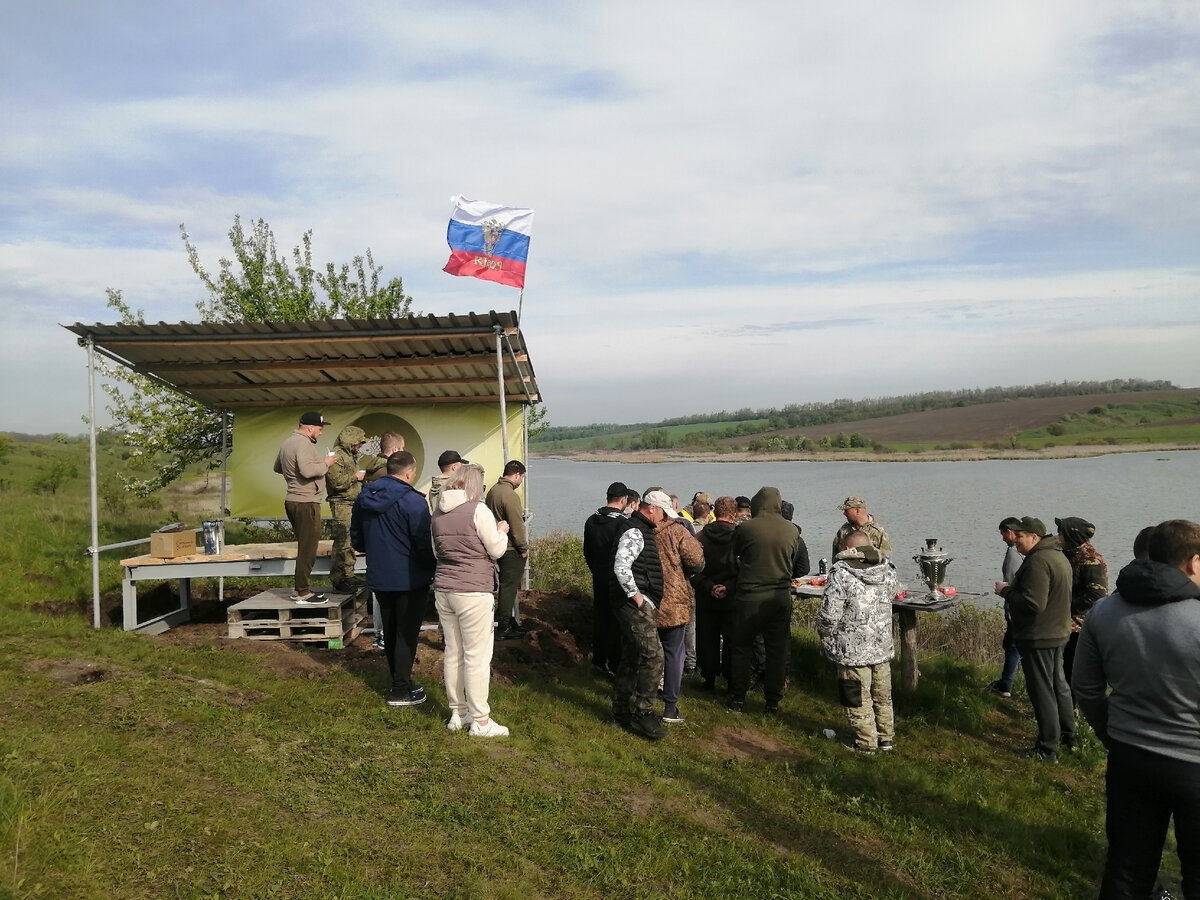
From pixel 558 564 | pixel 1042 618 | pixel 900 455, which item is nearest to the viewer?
pixel 1042 618

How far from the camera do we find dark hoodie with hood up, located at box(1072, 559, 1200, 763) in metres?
3.07

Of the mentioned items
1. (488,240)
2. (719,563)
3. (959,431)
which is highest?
(488,240)

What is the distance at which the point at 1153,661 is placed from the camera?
3145mm

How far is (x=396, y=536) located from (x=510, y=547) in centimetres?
231

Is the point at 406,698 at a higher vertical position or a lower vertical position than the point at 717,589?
lower

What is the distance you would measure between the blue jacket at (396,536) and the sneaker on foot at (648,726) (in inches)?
83.7

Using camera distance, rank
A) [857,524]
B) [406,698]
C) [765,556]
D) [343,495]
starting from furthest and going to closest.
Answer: [343,495]
[857,524]
[765,556]
[406,698]

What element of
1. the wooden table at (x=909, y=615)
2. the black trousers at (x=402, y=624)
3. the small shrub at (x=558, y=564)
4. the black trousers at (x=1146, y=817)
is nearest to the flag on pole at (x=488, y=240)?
the black trousers at (x=402, y=624)

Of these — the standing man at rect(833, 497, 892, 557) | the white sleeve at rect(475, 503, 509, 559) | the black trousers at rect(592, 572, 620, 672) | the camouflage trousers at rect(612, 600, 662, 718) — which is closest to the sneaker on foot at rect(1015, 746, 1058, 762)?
the standing man at rect(833, 497, 892, 557)

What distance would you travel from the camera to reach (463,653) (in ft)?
18.3

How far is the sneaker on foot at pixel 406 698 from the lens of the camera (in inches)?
235

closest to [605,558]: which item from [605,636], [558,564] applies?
[605,636]

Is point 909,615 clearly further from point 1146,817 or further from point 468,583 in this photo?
point 468,583

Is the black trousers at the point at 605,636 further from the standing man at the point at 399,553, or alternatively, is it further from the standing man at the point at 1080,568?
the standing man at the point at 1080,568
